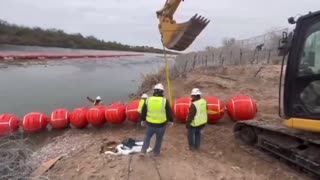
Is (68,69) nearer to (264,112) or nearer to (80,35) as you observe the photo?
(264,112)

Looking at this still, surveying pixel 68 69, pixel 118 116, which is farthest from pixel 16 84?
pixel 118 116

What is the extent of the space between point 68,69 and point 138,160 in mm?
36450

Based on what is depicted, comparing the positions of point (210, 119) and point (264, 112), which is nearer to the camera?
point (210, 119)

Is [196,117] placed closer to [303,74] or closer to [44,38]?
[303,74]

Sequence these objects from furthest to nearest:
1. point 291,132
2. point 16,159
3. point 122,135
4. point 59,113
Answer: point 59,113 < point 122,135 < point 291,132 < point 16,159

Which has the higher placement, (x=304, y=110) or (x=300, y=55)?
(x=300, y=55)

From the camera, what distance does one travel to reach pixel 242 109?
44.7 feet

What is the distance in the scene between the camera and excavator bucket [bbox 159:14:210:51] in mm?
12273

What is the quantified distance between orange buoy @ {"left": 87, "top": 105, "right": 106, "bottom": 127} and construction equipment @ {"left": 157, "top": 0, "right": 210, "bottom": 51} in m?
3.60

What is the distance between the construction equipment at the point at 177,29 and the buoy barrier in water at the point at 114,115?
1999 mm

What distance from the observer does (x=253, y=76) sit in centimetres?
2223

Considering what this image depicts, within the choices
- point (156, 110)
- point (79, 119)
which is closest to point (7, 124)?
point (79, 119)

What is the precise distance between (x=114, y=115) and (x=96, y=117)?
610 millimetres

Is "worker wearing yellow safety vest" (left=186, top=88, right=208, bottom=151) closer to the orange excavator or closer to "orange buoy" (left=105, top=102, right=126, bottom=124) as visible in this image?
the orange excavator
